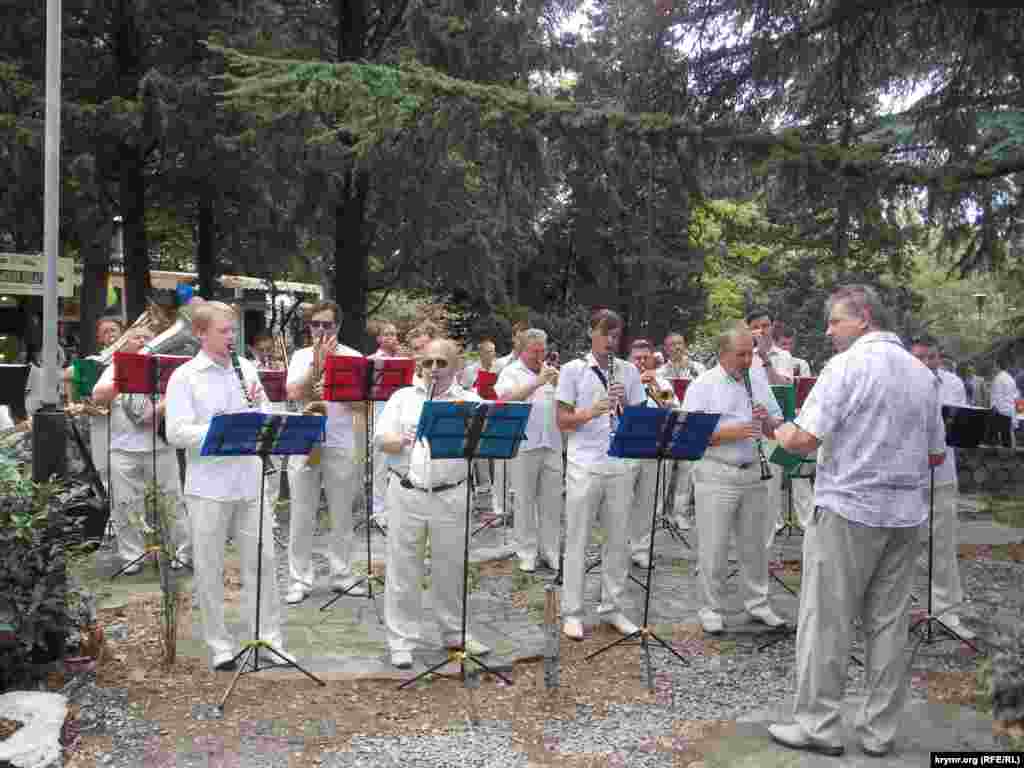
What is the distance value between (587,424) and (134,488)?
428 centimetres

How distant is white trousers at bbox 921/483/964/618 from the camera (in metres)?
7.45

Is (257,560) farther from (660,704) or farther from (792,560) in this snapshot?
(792,560)

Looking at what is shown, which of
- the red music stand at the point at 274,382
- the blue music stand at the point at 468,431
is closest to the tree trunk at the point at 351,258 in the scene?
the red music stand at the point at 274,382

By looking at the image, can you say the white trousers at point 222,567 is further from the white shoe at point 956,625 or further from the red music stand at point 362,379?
the white shoe at point 956,625

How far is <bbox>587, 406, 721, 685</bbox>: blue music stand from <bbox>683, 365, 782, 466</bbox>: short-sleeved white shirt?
0.39m

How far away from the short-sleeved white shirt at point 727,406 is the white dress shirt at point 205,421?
307 cm

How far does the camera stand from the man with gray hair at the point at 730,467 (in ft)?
23.6

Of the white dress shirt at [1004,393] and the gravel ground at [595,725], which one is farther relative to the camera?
the white dress shirt at [1004,393]

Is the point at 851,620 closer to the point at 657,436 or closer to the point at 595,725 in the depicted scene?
the point at 595,725

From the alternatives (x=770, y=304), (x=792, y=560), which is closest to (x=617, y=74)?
(x=792, y=560)

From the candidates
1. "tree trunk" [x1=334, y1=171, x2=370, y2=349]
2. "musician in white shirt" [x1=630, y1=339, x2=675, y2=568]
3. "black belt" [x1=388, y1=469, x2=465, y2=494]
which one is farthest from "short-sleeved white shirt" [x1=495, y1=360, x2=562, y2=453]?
"tree trunk" [x1=334, y1=171, x2=370, y2=349]

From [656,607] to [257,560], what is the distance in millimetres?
3444

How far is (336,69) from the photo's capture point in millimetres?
8812

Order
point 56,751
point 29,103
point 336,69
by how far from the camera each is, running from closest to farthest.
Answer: point 56,751, point 336,69, point 29,103
